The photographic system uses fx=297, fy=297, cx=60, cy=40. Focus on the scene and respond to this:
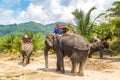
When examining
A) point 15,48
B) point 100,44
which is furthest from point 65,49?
point 15,48

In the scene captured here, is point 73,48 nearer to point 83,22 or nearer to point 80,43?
point 80,43

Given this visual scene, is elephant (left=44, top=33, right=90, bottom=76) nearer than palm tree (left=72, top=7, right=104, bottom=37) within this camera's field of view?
Yes

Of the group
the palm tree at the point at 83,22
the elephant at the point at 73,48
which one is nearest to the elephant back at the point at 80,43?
the elephant at the point at 73,48

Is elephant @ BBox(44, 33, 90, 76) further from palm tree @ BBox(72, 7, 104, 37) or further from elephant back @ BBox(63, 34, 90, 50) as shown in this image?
palm tree @ BBox(72, 7, 104, 37)

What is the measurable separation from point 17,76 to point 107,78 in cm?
400

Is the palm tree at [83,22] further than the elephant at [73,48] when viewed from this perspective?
Yes

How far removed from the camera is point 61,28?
48.9ft

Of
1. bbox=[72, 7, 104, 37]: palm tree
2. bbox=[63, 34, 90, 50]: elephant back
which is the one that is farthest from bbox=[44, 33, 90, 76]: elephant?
bbox=[72, 7, 104, 37]: palm tree

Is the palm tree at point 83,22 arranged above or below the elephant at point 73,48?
above

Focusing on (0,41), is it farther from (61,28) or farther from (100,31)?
(61,28)

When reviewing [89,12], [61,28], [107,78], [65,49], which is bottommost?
[107,78]

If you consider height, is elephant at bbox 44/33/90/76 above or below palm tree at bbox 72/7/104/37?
below

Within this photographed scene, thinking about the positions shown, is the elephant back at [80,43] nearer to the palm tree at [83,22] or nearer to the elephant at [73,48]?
the elephant at [73,48]

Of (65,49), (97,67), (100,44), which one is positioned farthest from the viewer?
(100,44)
